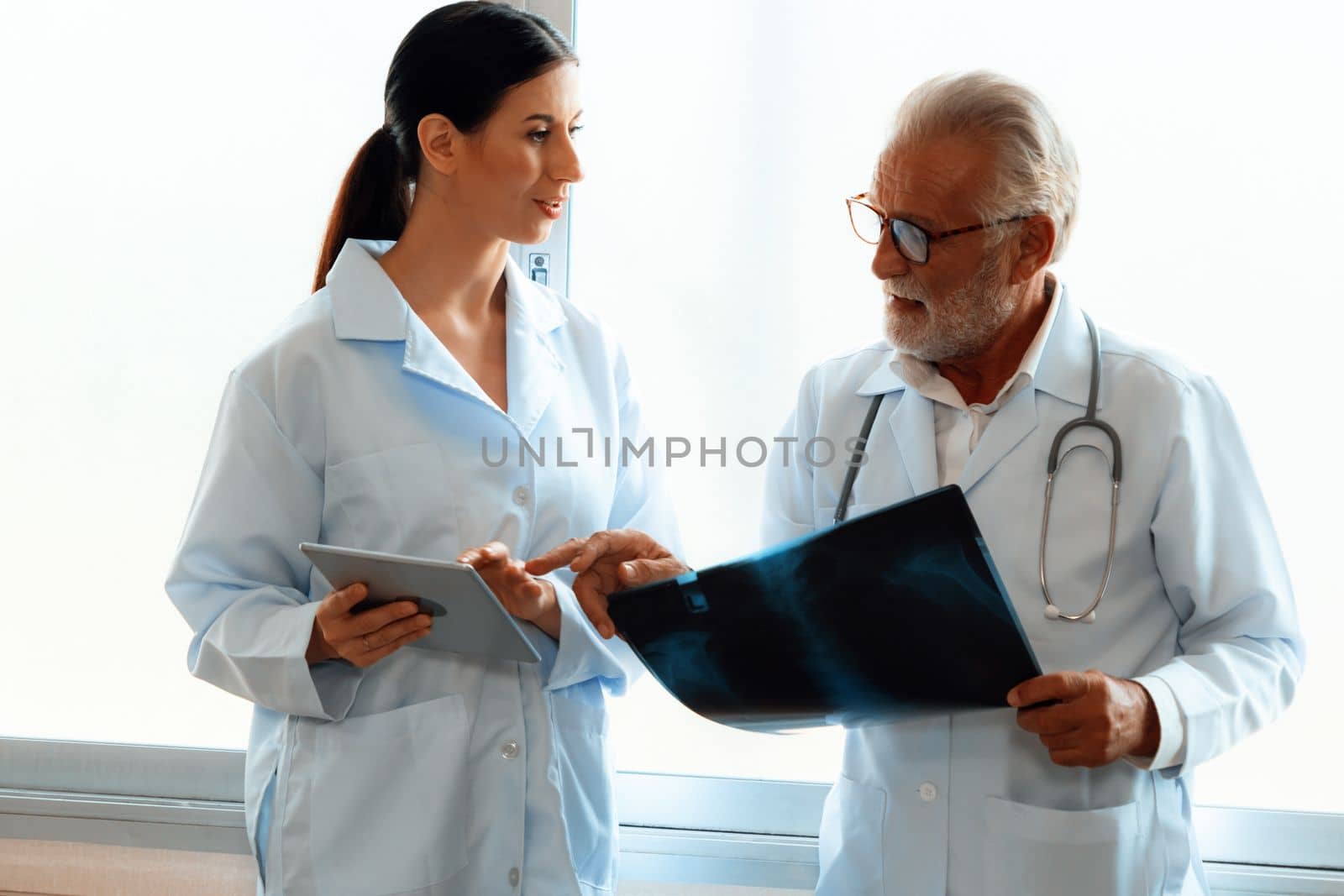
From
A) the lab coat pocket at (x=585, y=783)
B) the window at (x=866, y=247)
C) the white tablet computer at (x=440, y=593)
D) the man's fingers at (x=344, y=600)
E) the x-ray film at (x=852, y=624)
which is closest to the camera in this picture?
the x-ray film at (x=852, y=624)

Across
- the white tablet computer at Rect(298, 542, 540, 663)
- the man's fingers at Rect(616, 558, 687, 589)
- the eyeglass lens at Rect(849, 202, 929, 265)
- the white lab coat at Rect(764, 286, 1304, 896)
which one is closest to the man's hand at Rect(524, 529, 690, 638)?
the man's fingers at Rect(616, 558, 687, 589)

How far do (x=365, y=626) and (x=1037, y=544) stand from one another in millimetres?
790

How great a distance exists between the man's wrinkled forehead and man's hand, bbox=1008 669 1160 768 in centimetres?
58

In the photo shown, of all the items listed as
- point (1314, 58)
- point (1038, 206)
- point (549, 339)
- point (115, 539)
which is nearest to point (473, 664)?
point (549, 339)

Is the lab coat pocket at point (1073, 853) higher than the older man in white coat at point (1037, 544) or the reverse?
the reverse

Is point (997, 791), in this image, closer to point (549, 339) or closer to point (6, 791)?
point (549, 339)

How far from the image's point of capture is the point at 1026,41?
1.80 meters

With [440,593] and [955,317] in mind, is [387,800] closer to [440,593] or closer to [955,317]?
[440,593]

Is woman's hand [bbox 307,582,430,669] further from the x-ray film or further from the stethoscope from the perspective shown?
the stethoscope

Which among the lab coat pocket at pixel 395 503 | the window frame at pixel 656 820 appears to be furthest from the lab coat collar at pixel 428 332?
the window frame at pixel 656 820

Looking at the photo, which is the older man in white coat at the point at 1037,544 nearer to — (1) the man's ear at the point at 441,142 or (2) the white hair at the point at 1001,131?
(2) the white hair at the point at 1001,131

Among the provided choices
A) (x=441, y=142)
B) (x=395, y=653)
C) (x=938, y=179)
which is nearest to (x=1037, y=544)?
(x=938, y=179)

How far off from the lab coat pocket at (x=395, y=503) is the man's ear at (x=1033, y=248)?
78cm

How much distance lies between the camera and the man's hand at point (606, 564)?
1.38 m
